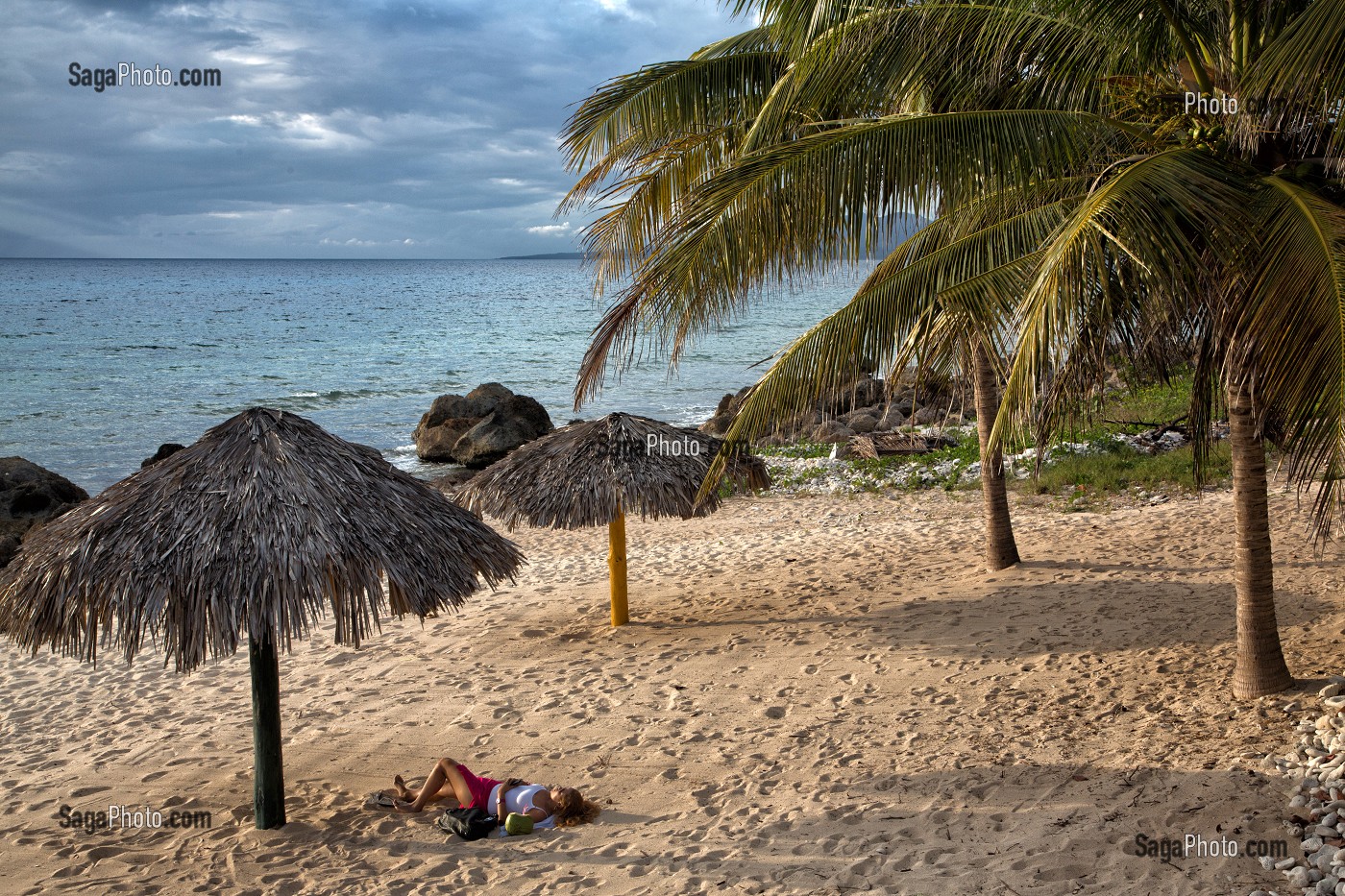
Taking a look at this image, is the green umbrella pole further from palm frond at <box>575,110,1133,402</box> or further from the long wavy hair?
palm frond at <box>575,110,1133,402</box>

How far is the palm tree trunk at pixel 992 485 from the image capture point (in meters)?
8.16

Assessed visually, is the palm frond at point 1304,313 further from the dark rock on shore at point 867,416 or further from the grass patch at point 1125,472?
the dark rock on shore at point 867,416

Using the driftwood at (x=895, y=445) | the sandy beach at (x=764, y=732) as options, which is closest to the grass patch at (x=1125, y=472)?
the sandy beach at (x=764, y=732)

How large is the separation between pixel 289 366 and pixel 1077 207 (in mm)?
40490

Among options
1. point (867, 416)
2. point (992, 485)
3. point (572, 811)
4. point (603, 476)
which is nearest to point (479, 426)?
point (867, 416)

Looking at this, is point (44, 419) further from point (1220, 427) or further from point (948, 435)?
point (1220, 427)

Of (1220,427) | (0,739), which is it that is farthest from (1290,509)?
(0,739)

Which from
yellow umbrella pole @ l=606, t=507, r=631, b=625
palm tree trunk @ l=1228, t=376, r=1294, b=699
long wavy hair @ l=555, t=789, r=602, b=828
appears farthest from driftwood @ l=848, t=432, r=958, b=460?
long wavy hair @ l=555, t=789, r=602, b=828

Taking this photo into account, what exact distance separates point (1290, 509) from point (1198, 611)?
3101 mm

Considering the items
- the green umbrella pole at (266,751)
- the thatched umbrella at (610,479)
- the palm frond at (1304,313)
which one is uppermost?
the palm frond at (1304,313)

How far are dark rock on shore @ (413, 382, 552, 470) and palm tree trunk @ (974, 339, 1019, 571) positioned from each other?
1329cm

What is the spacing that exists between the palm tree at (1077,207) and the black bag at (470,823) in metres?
2.57

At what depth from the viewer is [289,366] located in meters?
41.3

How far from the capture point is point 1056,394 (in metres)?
5.27
